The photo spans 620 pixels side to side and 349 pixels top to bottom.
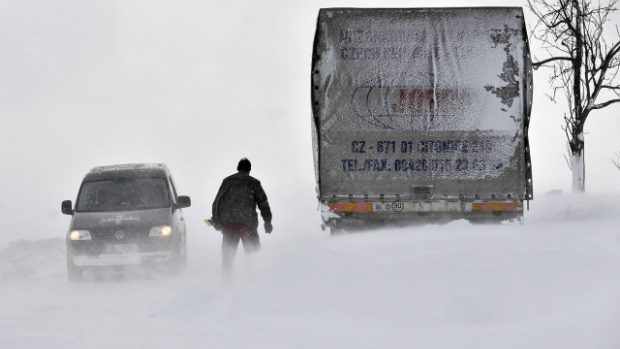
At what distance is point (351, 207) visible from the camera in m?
15.1

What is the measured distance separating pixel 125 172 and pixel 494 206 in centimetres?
610

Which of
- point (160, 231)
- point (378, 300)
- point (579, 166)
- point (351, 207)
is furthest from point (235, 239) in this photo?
point (579, 166)

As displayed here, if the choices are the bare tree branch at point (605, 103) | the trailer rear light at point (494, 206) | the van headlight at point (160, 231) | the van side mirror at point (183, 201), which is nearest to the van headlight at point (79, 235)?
the van headlight at point (160, 231)

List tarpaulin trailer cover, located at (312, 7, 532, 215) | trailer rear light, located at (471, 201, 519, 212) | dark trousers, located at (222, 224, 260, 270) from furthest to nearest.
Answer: trailer rear light, located at (471, 201, 519, 212)
tarpaulin trailer cover, located at (312, 7, 532, 215)
dark trousers, located at (222, 224, 260, 270)

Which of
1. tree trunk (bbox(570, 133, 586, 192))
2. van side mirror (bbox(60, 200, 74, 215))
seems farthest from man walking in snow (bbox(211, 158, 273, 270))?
tree trunk (bbox(570, 133, 586, 192))

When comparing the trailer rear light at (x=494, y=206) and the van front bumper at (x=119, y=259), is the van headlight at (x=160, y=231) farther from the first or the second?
the trailer rear light at (x=494, y=206)

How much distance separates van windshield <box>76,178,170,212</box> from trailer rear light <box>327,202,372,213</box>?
2.71 m

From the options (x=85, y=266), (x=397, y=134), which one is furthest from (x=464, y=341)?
(x=85, y=266)

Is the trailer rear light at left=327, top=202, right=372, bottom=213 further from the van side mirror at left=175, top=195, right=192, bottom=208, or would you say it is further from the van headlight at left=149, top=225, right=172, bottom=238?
the van headlight at left=149, top=225, right=172, bottom=238

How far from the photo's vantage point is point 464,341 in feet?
26.3

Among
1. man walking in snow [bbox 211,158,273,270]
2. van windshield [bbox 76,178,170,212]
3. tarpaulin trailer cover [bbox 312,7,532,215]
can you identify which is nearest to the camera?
man walking in snow [bbox 211,158,273,270]

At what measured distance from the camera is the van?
14414mm

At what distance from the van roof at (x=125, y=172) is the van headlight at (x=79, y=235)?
1.35 metres

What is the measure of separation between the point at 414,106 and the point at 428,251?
13.0ft
